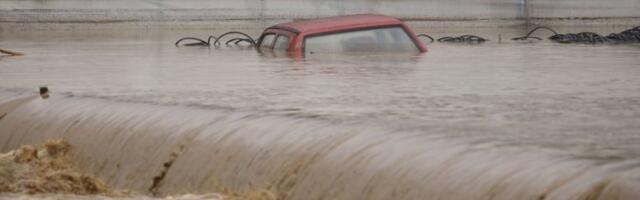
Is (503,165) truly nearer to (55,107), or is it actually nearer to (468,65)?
(55,107)

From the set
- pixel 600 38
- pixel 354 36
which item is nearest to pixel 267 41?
pixel 354 36

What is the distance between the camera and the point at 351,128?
21.0 ft

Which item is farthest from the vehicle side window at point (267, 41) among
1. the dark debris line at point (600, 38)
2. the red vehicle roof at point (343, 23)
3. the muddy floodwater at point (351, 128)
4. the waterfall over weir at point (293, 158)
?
the waterfall over weir at point (293, 158)

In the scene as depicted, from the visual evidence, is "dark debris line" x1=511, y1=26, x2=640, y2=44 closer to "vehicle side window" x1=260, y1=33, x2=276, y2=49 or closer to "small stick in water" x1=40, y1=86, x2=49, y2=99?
"vehicle side window" x1=260, y1=33, x2=276, y2=49

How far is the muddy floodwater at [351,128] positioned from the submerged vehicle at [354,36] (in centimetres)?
393

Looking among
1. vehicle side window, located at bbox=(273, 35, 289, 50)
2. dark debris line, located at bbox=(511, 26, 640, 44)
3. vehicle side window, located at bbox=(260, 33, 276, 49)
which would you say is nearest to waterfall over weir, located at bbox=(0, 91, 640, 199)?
vehicle side window, located at bbox=(273, 35, 289, 50)

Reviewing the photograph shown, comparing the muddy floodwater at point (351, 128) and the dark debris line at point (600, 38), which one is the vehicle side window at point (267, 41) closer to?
the dark debris line at point (600, 38)

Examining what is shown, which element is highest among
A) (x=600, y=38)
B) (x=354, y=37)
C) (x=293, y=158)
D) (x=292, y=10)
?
(x=293, y=158)

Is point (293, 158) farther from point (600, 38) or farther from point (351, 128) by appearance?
point (600, 38)

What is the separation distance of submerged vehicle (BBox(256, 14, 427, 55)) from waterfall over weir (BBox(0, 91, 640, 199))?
901 centimetres

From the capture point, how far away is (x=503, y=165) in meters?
5.04

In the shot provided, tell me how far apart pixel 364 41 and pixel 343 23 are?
0.36 m

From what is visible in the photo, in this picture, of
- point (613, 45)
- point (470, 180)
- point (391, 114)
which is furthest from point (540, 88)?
point (613, 45)

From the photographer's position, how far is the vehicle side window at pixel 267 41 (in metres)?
19.2
